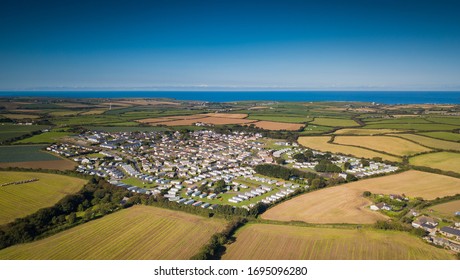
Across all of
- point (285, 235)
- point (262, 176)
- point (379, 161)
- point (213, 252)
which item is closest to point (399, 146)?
point (379, 161)

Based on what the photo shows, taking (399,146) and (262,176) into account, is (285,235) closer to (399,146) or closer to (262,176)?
(262,176)

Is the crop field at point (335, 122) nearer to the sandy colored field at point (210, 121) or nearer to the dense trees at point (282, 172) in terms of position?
the sandy colored field at point (210, 121)

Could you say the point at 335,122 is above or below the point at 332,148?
above

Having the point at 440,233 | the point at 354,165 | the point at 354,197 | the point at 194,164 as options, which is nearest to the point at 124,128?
the point at 194,164

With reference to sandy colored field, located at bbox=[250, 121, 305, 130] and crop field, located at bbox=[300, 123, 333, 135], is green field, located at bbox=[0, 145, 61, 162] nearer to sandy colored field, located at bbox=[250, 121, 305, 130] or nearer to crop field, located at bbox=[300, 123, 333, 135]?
sandy colored field, located at bbox=[250, 121, 305, 130]

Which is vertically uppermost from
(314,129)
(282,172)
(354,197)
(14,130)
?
(14,130)

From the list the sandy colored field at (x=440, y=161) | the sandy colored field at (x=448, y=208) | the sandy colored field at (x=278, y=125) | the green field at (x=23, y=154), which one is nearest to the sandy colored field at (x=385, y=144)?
the sandy colored field at (x=440, y=161)

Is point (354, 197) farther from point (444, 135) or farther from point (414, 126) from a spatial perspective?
point (414, 126)
